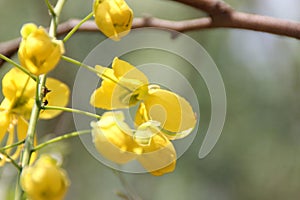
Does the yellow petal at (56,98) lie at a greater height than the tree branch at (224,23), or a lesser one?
greater

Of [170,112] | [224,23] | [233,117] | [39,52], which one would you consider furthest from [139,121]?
[233,117]

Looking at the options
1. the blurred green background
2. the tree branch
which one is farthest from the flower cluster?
the blurred green background

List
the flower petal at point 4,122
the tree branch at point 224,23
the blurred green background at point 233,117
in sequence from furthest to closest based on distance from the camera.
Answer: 1. the blurred green background at point 233,117
2. the tree branch at point 224,23
3. the flower petal at point 4,122

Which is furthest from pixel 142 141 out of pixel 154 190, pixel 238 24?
pixel 154 190

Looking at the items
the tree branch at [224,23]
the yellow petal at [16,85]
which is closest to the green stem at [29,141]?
the yellow petal at [16,85]

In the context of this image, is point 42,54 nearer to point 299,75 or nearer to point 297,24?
point 297,24

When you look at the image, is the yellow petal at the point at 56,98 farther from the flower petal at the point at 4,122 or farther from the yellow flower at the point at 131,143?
the yellow flower at the point at 131,143

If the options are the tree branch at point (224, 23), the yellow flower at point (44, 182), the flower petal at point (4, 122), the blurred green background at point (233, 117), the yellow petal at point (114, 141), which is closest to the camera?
the yellow flower at point (44, 182)

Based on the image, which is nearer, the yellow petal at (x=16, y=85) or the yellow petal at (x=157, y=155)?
the yellow petal at (x=157, y=155)
